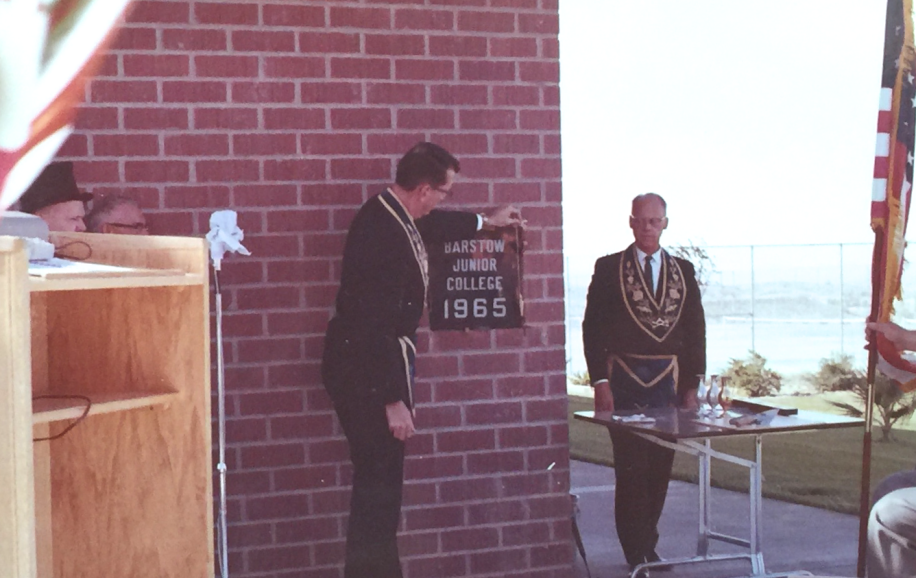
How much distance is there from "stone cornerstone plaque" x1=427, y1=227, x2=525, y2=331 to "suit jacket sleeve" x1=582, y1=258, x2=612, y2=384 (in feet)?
2.30

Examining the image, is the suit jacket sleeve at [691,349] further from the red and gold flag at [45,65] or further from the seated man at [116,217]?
the red and gold flag at [45,65]

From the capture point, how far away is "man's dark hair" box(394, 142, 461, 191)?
3738 millimetres

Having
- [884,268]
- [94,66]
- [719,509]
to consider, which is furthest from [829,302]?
[94,66]

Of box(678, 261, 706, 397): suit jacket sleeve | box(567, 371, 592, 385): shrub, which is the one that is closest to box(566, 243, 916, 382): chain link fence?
box(567, 371, 592, 385): shrub

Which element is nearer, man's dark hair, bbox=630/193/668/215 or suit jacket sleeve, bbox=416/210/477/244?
suit jacket sleeve, bbox=416/210/477/244

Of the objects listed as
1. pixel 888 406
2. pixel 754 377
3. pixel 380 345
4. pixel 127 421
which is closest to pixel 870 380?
pixel 380 345

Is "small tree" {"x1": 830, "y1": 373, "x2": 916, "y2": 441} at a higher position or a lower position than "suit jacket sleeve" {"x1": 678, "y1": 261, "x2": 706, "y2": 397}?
lower

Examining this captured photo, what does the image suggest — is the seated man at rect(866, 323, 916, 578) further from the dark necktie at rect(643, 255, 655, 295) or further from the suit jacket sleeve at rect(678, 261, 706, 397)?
the dark necktie at rect(643, 255, 655, 295)

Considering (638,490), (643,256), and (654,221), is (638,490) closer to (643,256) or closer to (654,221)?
(643,256)

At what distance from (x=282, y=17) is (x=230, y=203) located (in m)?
0.72

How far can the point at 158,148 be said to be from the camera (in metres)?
3.93

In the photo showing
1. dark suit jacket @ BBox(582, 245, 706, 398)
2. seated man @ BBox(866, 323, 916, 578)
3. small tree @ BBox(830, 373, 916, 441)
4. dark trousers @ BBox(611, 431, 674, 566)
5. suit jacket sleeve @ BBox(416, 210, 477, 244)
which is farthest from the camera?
small tree @ BBox(830, 373, 916, 441)

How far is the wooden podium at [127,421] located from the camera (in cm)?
239

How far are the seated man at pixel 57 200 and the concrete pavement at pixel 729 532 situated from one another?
2.69 m
